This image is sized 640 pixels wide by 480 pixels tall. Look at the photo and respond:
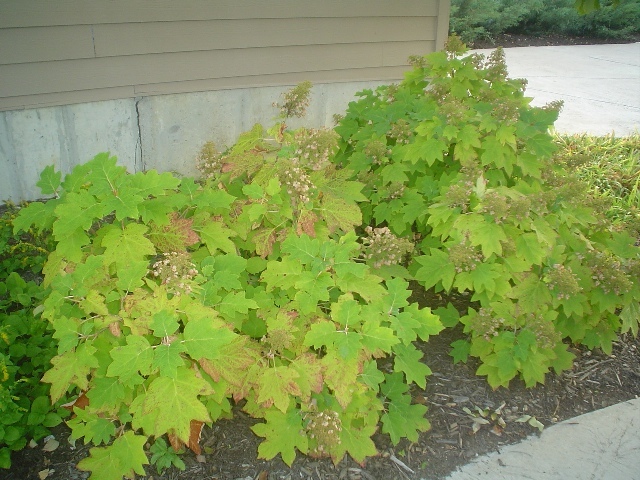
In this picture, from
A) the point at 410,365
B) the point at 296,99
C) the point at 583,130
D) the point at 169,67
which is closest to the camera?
the point at 410,365

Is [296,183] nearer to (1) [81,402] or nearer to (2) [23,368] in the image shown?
(1) [81,402]

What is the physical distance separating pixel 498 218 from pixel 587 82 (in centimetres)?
832

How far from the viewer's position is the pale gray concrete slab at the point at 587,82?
7.19 meters

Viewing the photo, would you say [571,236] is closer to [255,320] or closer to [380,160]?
[380,160]

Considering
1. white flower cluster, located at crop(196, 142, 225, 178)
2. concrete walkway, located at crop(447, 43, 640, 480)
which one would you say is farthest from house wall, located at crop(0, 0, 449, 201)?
concrete walkway, located at crop(447, 43, 640, 480)

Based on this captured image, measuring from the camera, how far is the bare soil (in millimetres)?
2238

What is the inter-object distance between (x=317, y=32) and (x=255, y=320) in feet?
11.6

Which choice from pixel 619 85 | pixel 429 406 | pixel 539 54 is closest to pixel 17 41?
pixel 429 406

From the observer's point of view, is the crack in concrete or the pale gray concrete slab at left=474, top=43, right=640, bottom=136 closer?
the crack in concrete

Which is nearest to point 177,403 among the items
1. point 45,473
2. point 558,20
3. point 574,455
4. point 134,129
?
point 45,473

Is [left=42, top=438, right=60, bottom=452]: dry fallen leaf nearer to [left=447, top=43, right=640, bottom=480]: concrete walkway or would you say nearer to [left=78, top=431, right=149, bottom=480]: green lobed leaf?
[left=78, top=431, right=149, bottom=480]: green lobed leaf

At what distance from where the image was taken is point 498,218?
257cm

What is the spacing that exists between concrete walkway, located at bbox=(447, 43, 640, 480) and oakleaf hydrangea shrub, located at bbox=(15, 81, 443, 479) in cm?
46

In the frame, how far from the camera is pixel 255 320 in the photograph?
2.43 metres
